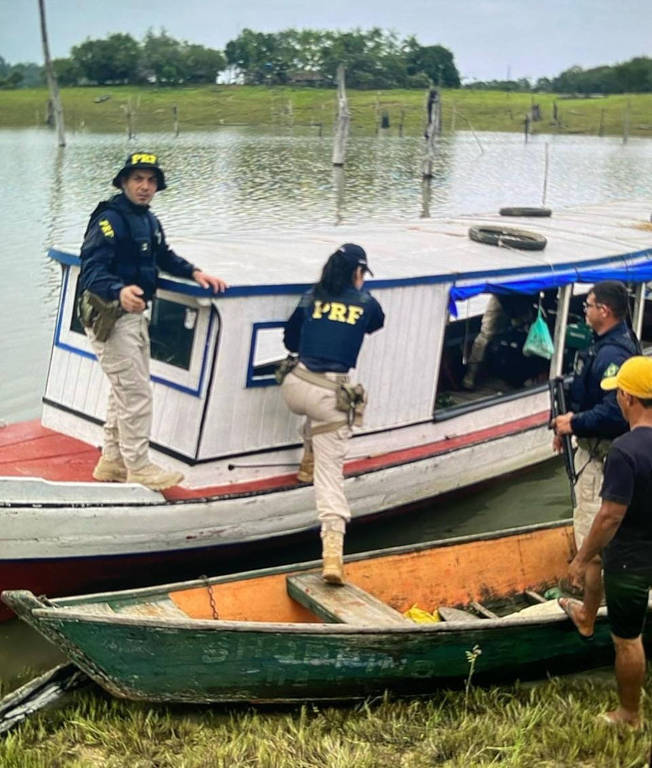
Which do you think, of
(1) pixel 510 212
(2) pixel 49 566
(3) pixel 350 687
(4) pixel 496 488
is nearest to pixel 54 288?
(1) pixel 510 212

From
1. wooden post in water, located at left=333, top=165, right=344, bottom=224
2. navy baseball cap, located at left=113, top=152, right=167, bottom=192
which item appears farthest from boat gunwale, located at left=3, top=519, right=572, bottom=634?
wooden post in water, located at left=333, top=165, right=344, bottom=224

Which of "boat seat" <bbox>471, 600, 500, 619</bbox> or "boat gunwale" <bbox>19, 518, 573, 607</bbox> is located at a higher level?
"boat gunwale" <bbox>19, 518, 573, 607</bbox>

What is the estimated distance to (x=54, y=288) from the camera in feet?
61.0

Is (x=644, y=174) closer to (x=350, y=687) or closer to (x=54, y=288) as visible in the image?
(x=54, y=288)

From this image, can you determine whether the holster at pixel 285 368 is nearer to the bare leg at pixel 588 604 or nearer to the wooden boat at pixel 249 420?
the wooden boat at pixel 249 420

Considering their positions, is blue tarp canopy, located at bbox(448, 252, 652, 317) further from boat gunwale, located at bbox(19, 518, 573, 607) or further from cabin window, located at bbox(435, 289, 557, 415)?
boat gunwale, located at bbox(19, 518, 573, 607)

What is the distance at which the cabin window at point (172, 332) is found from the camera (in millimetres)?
7527

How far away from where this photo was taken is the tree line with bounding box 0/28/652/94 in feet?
301

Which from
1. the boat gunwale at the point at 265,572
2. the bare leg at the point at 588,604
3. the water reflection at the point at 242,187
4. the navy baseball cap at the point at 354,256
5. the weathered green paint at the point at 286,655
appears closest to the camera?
the weathered green paint at the point at 286,655

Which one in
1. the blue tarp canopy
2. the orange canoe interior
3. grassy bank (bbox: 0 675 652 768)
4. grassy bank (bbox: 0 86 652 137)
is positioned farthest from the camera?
grassy bank (bbox: 0 86 652 137)

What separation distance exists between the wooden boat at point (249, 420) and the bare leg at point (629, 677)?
126 inches

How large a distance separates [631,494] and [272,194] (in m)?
26.5

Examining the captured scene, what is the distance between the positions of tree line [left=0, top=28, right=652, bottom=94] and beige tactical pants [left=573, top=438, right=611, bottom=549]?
288ft

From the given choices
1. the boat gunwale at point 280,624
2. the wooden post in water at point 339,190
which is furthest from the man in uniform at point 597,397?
the wooden post in water at point 339,190
